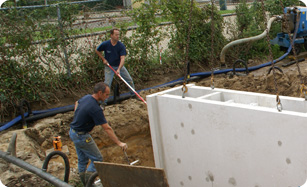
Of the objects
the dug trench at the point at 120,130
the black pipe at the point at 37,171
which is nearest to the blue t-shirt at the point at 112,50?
the dug trench at the point at 120,130

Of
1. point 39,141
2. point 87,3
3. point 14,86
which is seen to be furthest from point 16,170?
point 87,3

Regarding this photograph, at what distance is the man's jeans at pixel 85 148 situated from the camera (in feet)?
15.7

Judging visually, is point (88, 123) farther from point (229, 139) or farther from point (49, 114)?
point (49, 114)

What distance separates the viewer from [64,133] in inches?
276

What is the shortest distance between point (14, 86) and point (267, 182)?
6360mm

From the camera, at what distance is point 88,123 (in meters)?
4.73

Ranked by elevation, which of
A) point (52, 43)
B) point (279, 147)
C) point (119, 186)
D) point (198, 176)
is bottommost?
point (198, 176)

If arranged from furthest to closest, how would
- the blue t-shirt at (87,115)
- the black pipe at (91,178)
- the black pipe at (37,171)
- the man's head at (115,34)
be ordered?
the man's head at (115,34)
the blue t-shirt at (87,115)
the black pipe at (91,178)
the black pipe at (37,171)

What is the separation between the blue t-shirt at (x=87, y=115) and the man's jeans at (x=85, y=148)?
0.36 ft

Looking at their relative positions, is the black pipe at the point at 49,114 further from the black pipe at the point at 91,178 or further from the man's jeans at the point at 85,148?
the black pipe at the point at 91,178

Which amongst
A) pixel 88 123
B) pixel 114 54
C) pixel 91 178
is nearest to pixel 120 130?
pixel 114 54

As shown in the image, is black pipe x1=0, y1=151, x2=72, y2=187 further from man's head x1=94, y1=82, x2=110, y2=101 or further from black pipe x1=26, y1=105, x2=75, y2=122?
black pipe x1=26, y1=105, x2=75, y2=122

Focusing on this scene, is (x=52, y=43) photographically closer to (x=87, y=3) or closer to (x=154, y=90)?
(x=87, y=3)

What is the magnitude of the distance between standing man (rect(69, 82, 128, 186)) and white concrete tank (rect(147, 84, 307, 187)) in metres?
0.78
